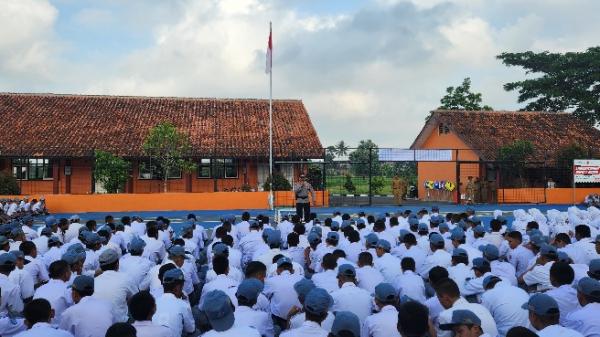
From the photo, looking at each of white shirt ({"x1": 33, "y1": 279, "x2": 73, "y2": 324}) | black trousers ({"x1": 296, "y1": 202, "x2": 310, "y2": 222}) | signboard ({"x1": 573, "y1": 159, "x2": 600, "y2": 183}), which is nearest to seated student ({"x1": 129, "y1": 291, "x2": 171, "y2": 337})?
white shirt ({"x1": 33, "y1": 279, "x2": 73, "y2": 324})

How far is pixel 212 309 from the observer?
4191 millimetres

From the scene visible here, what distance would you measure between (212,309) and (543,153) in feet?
110

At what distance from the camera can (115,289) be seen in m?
6.37

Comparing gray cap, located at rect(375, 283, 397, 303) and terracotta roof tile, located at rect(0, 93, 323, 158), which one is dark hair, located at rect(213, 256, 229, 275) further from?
terracotta roof tile, located at rect(0, 93, 323, 158)

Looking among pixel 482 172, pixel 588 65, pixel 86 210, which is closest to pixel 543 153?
pixel 482 172

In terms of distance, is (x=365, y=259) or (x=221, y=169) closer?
(x=365, y=259)

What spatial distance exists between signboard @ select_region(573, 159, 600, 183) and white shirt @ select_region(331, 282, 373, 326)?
27.5 metres

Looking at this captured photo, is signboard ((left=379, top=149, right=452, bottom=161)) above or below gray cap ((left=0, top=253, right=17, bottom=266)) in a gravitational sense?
above

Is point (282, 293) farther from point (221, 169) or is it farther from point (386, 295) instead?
point (221, 169)

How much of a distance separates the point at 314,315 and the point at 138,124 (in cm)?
3112

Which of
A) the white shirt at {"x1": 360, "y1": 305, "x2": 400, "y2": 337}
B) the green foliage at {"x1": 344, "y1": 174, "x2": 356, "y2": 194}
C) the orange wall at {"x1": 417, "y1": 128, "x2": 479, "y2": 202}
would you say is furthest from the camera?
the orange wall at {"x1": 417, "y1": 128, "x2": 479, "y2": 202}

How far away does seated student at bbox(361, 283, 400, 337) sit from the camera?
16.6ft

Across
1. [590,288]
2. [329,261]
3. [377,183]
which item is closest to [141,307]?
[329,261]

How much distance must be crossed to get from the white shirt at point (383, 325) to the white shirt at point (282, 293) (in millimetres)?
1785
